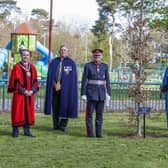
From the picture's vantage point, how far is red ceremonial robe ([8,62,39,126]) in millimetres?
10953

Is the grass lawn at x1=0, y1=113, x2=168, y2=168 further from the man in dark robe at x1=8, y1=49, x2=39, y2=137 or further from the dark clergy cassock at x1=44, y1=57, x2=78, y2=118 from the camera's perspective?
the dark clergy cassock at x1=44, y1=57, x2=78, y2=118

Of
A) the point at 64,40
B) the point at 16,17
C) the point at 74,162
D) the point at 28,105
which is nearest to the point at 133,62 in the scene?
the point at 28,105

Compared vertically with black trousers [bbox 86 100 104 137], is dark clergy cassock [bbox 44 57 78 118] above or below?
above

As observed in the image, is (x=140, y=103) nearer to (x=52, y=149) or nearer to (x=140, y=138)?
(x=140, y=138)

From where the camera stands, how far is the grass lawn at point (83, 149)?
8.24 m

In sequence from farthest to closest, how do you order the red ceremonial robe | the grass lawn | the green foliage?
the green foliage < the red ceremonial robe < the grass lawn

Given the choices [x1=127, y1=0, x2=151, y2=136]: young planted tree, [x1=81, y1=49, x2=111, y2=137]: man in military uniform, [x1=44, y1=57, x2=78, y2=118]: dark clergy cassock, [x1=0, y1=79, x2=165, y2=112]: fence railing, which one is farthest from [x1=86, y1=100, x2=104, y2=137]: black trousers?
[x1=0, y1=79, x2=165, y2=112]: fence railing

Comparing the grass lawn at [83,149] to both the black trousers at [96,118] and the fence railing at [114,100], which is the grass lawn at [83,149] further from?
the fence railing at [114,100]

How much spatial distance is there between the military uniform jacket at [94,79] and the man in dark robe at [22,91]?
3.42 ft

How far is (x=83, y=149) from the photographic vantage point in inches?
375

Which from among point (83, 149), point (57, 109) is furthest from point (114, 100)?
point (83, 149)

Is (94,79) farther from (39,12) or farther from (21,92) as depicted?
(39,12)

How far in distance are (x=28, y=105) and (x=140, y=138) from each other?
236 centimetres

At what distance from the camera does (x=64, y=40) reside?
216 feet
